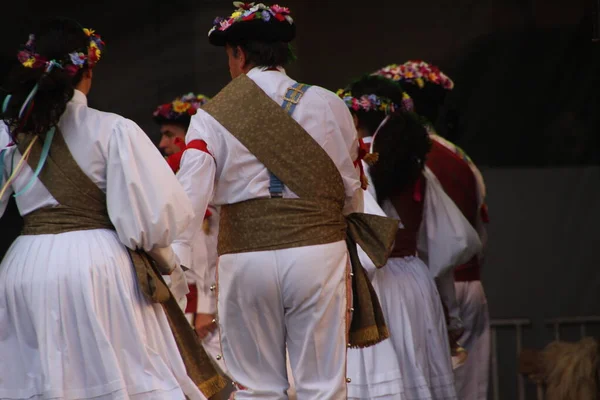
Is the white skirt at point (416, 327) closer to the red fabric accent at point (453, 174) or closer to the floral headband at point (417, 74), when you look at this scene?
the red fabric accent at point (453, 174)

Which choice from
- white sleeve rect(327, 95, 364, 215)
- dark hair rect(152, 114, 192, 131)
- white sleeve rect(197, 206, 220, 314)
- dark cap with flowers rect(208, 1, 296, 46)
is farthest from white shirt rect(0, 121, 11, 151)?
dark hair rect(152, 114, 192, 131)

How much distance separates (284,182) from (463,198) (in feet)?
7.01

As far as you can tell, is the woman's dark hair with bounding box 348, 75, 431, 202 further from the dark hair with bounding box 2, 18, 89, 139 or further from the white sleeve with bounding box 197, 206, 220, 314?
the dark hair with bounding box 2, 18, 89, 139

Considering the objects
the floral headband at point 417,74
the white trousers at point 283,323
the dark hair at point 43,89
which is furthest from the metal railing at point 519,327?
the dark hair at point 43,89

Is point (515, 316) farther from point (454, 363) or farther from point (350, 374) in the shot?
point (350, 374)

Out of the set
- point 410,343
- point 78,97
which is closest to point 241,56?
point 78,97

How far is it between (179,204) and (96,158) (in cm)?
32

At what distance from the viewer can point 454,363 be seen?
6117 millimetres

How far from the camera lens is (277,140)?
4402 millimetres

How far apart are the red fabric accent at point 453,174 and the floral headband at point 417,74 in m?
0.35

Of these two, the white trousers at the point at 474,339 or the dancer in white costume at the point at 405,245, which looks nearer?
the dancer in white costume at the point at 405,245

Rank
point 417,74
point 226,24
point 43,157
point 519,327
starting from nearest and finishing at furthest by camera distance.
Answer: point 43,157, point 226,24, point 417,74, point 519,327

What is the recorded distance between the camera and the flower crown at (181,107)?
683 cm

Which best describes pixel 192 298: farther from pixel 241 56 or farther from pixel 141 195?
pixel 141 195
